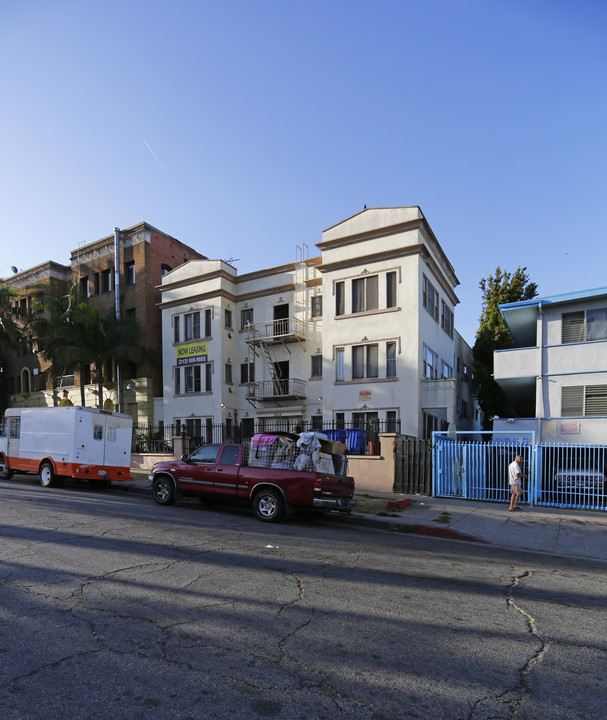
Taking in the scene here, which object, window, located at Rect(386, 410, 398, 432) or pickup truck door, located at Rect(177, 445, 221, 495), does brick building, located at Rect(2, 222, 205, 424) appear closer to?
window, located at Rect(386, 410, 398, 432)

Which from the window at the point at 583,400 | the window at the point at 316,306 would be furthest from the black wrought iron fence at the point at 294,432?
the window at the point at 583,400

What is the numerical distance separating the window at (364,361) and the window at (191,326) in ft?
36.0

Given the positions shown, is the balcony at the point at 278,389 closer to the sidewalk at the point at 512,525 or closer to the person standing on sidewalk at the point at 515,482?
the sidewalk at the point at 512,525

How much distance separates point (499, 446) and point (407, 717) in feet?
44.6

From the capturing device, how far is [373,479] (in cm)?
1755

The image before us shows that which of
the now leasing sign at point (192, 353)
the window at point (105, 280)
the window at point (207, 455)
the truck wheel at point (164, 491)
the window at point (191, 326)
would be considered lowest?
the truck wheel at point (164, 491)

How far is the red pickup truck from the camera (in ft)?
35.9

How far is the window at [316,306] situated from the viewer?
28.0 meters

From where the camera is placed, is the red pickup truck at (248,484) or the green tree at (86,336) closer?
the red pickup truck at (248,484)

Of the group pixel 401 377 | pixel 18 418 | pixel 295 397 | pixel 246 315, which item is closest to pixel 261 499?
pixel 18 418

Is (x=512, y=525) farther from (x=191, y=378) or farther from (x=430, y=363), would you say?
(x=191, y=378)

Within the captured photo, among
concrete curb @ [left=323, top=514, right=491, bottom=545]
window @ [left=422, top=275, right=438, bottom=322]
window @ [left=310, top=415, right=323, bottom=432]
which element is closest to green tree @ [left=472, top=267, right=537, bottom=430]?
window @ [left=422, top=275, right=438, bottom=322]

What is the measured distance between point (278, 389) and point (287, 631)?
23.4 meters

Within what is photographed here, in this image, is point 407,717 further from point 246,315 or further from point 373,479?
point 246,315
